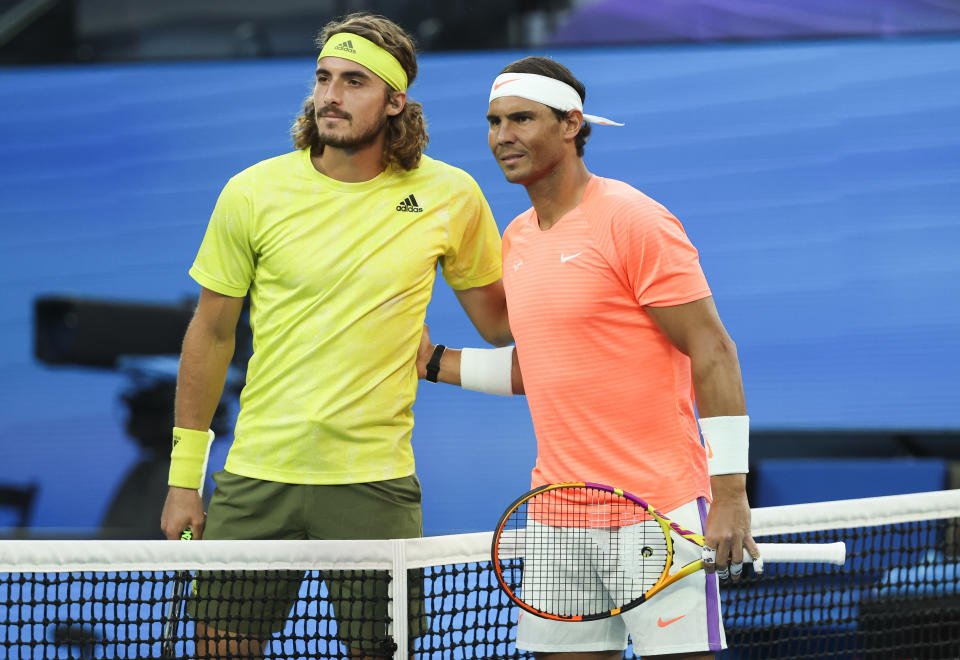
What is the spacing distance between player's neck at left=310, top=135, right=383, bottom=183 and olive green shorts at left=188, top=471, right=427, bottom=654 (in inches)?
28.5

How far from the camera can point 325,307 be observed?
8.40 feet

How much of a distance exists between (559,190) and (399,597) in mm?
979

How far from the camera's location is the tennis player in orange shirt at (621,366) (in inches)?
89.6

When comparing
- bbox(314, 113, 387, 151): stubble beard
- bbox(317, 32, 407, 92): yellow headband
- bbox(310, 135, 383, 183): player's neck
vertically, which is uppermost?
bbox(317, 32, 407, 92): yellow headband

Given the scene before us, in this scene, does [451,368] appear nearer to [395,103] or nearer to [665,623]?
[395,103]

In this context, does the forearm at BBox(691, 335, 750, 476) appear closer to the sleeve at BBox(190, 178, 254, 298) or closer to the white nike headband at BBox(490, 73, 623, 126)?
the white nike headband at BBox(490, 73, 623, 126)

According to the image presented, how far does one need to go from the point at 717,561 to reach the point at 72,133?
485cm

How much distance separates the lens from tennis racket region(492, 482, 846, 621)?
2326mm

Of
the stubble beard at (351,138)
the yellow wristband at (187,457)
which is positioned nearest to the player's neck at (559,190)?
the stubble beard at (351,138)

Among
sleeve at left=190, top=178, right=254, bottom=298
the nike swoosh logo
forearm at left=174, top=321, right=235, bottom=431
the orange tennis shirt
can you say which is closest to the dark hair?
the orange tennis shirt

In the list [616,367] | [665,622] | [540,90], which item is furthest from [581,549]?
[540,90]

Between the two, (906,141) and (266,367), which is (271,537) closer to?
(266,367)

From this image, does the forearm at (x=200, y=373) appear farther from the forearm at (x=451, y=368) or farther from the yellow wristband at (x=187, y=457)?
the forearm at (x=451, y=368)

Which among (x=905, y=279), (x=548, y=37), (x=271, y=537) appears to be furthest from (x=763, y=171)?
(x=271, y=537)
